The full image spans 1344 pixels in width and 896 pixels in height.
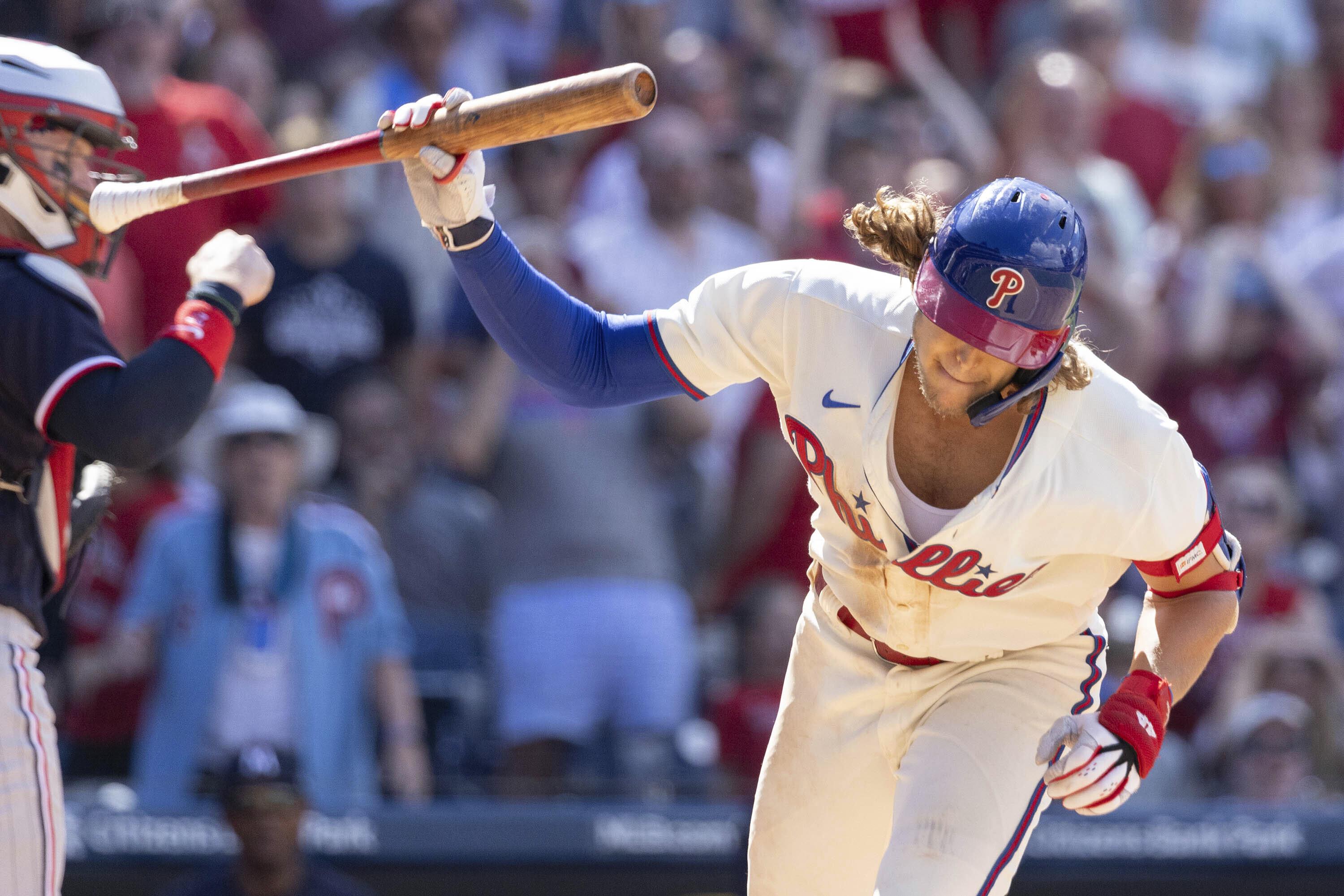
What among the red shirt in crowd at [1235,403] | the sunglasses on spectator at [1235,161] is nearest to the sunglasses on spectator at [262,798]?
the red shirt in crowd at [1235,403]

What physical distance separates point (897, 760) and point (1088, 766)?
46cm

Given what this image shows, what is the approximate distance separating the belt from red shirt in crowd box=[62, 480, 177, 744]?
2813mm

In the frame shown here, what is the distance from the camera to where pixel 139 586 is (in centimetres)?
545

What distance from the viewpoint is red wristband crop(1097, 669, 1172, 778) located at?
2.96 m

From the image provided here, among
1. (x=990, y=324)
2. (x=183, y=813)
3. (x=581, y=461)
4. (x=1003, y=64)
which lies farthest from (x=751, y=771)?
(x=1003, y=64)

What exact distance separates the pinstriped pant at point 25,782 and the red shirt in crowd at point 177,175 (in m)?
3.21

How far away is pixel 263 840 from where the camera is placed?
15.8 feet

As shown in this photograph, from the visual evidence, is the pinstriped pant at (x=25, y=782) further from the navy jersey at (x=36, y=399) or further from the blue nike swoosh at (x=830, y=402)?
the blue nike swoosh at (x=830, y=402)

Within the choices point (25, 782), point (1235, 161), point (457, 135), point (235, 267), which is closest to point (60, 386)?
point (235, 267)

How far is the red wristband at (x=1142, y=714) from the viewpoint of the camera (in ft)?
9.73

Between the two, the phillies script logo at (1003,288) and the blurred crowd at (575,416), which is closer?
the phillies script logo at (1003,288)

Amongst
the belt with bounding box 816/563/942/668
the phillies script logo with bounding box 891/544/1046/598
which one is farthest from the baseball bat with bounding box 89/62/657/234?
the belt with bounding box 816/563/942/668

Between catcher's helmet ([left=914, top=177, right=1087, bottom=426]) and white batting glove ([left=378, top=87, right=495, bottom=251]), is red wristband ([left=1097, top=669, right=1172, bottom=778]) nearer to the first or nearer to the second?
catcher's helmet ([left=914, top=177, right=1087, bottom=426])

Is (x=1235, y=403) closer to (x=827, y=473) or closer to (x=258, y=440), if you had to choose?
(x=258, y=440)
